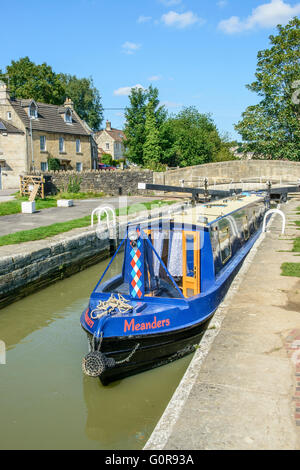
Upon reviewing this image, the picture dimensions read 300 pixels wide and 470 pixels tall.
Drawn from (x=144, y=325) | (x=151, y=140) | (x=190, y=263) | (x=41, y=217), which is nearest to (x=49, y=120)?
(x=151, y=140)

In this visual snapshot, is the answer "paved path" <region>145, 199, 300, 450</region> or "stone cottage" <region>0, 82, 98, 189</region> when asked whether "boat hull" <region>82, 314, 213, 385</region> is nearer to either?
"paved path" <region>145, 199, 300, 450</region>

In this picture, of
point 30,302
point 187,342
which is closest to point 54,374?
point 187,342

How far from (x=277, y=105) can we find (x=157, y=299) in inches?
1303

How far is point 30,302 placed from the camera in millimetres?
9547

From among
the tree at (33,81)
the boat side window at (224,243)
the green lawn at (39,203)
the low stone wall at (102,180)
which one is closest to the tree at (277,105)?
the low stone wall at (102,180)

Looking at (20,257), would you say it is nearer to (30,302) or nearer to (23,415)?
(30,302)

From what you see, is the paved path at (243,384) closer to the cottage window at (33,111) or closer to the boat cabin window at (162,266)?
the boat cabin window at (162,266)

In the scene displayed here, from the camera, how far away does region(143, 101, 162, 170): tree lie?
3500 cm

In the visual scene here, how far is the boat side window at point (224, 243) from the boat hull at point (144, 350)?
6.27ft

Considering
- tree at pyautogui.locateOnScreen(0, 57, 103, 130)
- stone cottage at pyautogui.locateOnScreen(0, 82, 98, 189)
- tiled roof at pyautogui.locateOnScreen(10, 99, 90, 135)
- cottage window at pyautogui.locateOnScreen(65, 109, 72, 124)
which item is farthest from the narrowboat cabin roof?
tree at pyautogui.locateOnScreen(0, 57, 103, 130)

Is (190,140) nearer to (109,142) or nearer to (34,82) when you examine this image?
(34,82)

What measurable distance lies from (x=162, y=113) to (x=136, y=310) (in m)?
32.6

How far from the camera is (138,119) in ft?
122

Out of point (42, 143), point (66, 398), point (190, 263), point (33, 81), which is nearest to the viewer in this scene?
point (66, 398)
